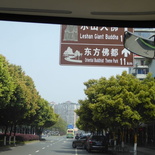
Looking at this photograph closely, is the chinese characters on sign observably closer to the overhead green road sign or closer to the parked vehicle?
the overhead green road sign

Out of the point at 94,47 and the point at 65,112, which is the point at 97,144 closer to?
the point at 94,47

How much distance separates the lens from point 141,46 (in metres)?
4.93

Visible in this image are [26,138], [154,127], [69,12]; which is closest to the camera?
[69,12]

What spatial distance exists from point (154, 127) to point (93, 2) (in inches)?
1047

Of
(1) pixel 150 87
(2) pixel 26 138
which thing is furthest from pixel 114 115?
(2) pixel 26 138

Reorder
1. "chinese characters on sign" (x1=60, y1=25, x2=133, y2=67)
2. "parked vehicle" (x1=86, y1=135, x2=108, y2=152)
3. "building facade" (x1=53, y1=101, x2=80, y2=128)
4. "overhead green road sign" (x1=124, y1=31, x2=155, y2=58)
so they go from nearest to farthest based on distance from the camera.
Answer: "overhead green road sign" (x1=124, y1=31, x2=155, y2=58) < "chinese characters on sign" (x1=60, y1=25, x2=133, y2=67) < "parked vehicle" (x1=86, y1=135, x2=108, y2=152) < "building facade" (x1=53, y1=101, x2=80, y2=128)

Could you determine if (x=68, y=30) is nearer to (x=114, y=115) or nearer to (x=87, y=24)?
(x=87, y=24)

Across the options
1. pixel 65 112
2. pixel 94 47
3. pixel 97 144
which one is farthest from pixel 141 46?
pixel 65 112

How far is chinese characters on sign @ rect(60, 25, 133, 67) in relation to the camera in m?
5.46

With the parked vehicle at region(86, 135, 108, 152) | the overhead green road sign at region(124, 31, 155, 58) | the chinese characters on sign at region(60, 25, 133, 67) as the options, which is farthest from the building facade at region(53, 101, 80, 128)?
the overhead green road sign at region(124, 31, 155, 58)

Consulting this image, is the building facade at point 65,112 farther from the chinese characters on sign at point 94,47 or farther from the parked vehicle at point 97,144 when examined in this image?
the chinese characters on sign at point 94,47

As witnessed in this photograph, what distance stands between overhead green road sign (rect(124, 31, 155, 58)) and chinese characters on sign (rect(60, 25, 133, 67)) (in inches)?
17.6

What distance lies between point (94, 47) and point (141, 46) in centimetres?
93

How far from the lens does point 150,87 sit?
19422 mm
